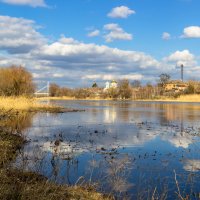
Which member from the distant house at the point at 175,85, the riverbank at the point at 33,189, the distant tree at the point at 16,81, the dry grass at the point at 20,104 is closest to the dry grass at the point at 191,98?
the distant house at the point at 175,85

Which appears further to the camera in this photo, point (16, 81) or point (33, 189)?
point (16, 81)

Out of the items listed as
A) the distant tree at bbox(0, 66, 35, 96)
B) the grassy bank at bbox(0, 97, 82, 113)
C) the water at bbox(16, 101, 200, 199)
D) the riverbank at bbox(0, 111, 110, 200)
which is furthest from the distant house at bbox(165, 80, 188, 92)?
the riverbank at bbox(0, 111, 110, 200)

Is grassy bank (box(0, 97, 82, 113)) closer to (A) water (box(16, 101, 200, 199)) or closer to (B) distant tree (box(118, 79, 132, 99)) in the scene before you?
(A) water (box(16, 101, 200, 199))

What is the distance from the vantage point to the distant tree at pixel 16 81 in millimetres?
36000

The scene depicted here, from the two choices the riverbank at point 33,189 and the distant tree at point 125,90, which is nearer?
the riverbank at point 33,189

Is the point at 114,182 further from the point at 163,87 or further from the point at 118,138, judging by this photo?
the point at 163,87

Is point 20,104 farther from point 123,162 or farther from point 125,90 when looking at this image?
point 125,90

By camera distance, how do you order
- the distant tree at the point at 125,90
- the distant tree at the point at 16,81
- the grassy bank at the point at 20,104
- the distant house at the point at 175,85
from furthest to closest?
the distant house at the point at 175,85 < the distant tree at the point at 125,90 < the distant tree at the point at 16,81 < the grassy bank at the point at 20,104

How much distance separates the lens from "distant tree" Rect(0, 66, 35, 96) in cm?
3600

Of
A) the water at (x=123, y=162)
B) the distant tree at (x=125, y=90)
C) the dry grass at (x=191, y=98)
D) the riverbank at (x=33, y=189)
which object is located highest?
the distant tree at (x=125, y=90)

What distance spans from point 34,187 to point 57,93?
106468mm

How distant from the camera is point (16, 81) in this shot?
37.6 metres

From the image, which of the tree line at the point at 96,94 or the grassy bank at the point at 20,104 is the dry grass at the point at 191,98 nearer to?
the tree line at the point at 96,94

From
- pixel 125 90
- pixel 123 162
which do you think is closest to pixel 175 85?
pixel 125 90
